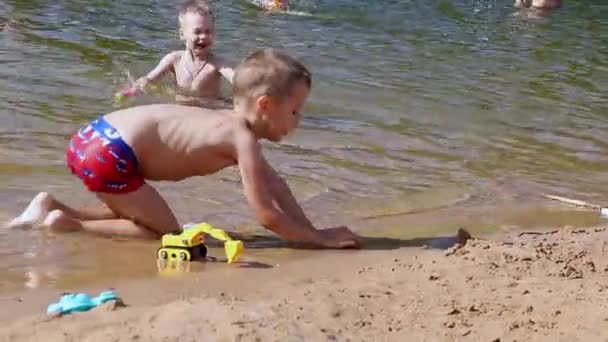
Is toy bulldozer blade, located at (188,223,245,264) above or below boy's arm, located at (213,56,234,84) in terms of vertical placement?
above

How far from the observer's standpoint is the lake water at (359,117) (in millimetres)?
4938

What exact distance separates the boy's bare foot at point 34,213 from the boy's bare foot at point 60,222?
A: 7cm

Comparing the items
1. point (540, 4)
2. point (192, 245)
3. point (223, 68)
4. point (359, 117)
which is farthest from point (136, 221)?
point (540, 4)

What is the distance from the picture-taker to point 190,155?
441 cm

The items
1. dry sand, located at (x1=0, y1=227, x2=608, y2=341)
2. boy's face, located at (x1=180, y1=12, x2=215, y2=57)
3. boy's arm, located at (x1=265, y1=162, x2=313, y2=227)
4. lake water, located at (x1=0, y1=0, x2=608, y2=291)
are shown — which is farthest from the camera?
boy's face, located at (x1=180, y1=12, x2=215, y2=57)

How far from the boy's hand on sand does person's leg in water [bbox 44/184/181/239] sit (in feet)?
1.97

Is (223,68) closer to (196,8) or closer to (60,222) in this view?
(196,8)

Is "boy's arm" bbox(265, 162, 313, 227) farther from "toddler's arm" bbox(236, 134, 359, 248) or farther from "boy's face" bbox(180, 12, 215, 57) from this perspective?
"boy's face" bbox(180, 12, 215, 57)

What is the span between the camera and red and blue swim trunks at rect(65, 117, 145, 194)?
14.4ft

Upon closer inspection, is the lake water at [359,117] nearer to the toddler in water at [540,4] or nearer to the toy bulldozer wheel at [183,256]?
the toy bulldozer wheel at [183,256]

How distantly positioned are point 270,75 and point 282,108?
0.45ft

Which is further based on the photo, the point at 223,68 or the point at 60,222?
the point at 223,68

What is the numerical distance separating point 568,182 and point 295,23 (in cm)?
674

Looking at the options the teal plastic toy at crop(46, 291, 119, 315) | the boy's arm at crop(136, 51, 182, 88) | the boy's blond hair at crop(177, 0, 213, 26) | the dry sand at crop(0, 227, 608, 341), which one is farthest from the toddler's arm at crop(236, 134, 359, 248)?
the boy's arm at crop(136, 51, 182, 88)
